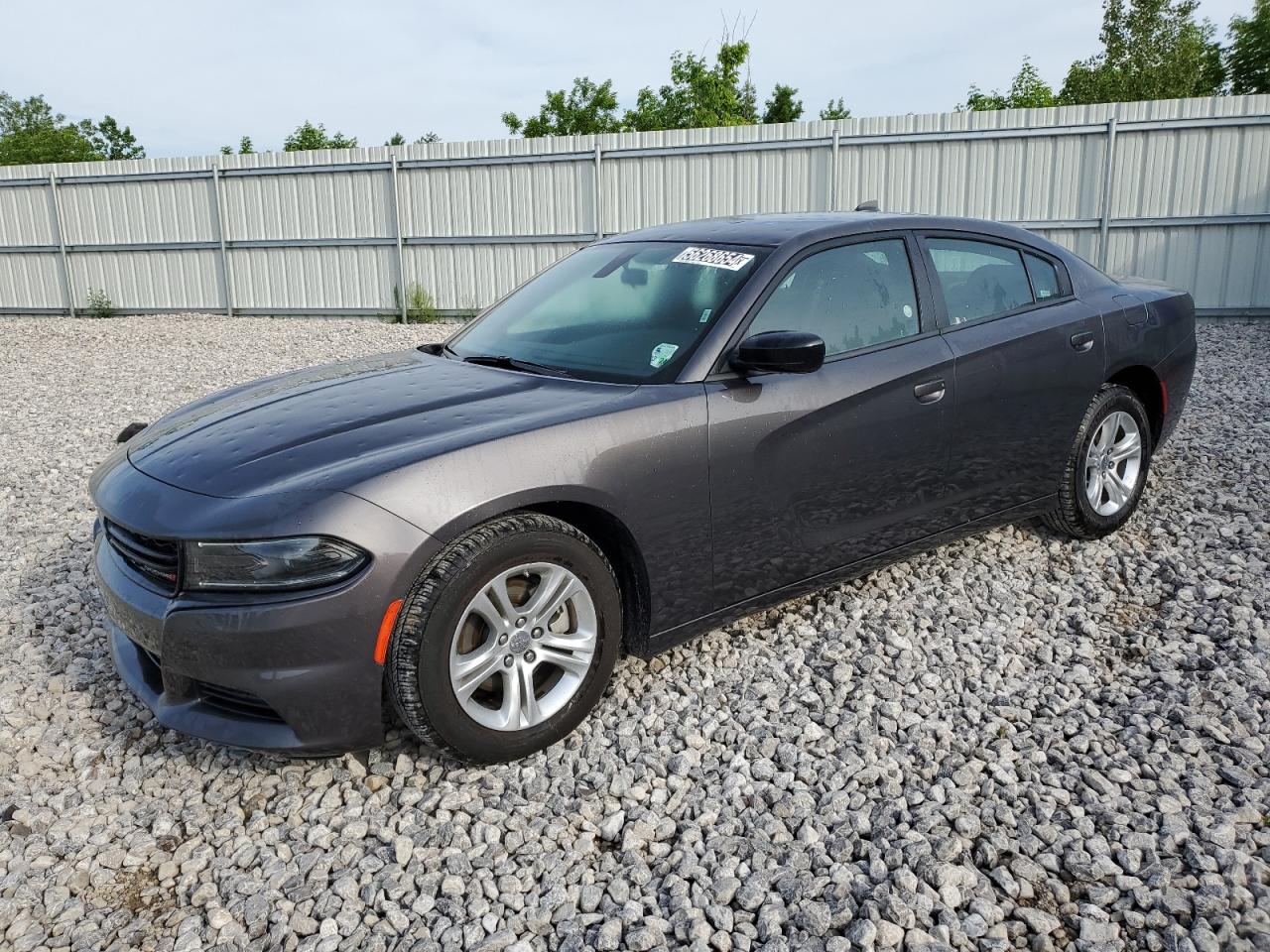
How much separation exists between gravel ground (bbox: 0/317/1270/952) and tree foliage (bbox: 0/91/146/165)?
52731 mm

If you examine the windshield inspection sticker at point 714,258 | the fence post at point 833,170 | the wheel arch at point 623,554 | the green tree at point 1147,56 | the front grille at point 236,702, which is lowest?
the front grille at point 236,702

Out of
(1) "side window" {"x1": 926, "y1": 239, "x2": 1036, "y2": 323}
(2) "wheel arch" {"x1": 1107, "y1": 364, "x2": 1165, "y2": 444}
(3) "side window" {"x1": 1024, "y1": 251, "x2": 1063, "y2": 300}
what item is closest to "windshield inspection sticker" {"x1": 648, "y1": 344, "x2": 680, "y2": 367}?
(1) "side window" {"x1": 926, "y1": 239, "x2": 1036, "y2": 323}

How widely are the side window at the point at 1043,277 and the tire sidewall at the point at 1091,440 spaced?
1.88ft

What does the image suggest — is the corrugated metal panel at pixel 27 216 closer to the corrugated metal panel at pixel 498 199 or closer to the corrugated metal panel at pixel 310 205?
the corrugated metal panel at pixel 310 205

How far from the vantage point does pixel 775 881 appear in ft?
8.23

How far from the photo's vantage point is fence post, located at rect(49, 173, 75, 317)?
17781mm

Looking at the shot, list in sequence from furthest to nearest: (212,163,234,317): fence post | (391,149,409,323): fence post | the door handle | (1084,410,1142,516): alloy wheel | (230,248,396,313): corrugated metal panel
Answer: (212,163,234,317): fence post < (230,248,396,313): corrugated metal panel < (391,149,409,323): fence post < (1084,410,1142,516): alloy wheel < the door handle

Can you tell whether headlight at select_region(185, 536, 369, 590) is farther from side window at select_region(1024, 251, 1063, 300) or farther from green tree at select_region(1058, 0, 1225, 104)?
green tree at select_region(1058, 0, 1225, 104)

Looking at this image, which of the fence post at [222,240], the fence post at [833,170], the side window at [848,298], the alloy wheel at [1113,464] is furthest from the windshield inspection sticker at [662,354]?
the fence post at [222,240]

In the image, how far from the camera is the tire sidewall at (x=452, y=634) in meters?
2.72

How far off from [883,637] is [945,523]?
1.86ft

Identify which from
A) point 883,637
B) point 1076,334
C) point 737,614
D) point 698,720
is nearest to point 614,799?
point 698,720

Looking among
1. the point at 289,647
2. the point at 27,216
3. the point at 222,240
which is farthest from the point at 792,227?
the point at 27,216

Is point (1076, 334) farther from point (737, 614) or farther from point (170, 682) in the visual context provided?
point (170, 682)
